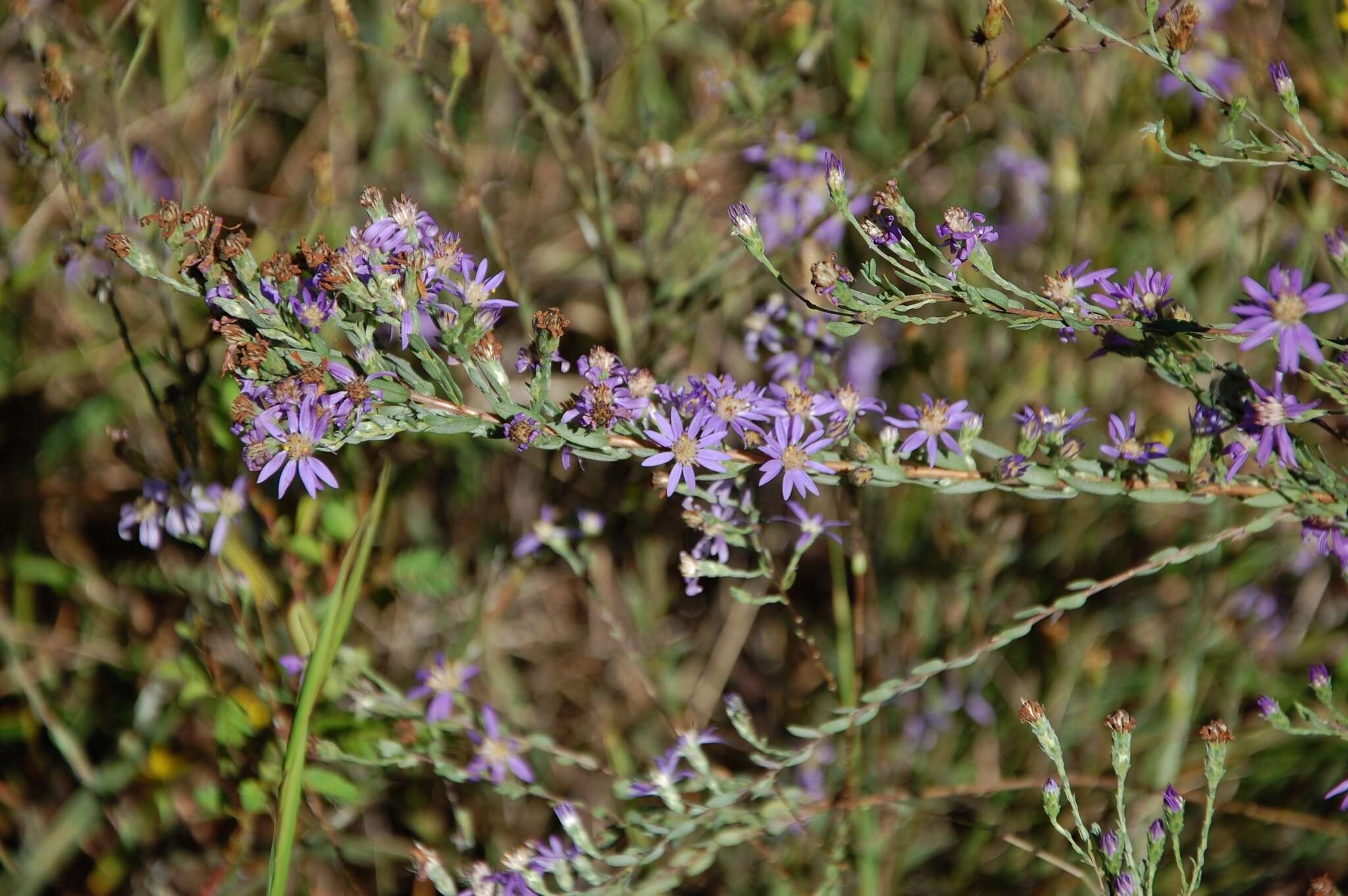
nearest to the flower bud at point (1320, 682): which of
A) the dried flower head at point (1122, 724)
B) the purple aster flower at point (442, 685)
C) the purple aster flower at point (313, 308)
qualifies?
the dried flower head at point (1122, 724)

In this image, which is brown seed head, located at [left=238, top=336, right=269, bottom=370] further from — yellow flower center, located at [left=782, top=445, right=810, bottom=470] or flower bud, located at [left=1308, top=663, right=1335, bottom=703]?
flower bud, located at [left=1308, top=663, right=1335, bottom=703]

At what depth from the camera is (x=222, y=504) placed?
6.56 ft

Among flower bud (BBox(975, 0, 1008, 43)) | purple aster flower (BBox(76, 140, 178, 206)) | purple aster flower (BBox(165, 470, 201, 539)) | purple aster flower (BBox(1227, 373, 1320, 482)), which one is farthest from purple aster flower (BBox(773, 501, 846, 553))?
purple aster flower (BBox(76, 140, 178, 206))

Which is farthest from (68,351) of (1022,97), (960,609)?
(1022,97)

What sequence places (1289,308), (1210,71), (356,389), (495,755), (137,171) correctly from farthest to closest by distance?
(1210,71), (137,171), (495,755), (356,389), (1289,308)

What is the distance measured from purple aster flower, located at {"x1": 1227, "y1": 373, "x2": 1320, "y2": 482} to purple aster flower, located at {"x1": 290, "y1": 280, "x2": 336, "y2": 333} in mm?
1308

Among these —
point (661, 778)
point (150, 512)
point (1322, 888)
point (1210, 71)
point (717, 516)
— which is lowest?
point (1322, 888)

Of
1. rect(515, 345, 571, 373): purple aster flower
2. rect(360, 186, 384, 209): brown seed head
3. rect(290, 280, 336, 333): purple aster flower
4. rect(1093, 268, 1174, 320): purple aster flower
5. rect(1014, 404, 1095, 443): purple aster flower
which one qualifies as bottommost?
rect(1014, 404, 1095, 443): purple aster flower

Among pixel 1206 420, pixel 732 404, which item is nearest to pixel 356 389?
pixel 732 404

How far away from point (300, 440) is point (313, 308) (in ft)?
0.62

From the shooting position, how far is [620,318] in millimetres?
2346

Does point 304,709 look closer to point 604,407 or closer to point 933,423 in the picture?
point 604,407

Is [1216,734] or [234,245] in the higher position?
[234,245]

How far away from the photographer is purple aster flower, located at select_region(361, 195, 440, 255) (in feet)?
4.89
